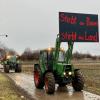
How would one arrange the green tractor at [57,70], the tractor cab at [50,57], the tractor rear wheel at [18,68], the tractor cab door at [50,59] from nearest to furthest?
the green tractor at [57,70], the tractor cab door at [50,59], the tractor cab at [50,57], the tractor rear wheel at [18,68]

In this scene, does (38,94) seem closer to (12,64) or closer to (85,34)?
(85,34)

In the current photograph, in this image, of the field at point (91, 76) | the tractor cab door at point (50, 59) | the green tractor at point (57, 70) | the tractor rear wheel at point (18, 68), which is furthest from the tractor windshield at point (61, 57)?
the tractor rear wheel at point (18, 68)

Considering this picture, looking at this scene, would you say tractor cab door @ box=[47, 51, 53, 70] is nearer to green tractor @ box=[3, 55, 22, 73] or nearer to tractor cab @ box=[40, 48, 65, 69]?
tractor cab @ box=[40, 48, 65, 69]

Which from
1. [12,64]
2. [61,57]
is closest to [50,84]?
[61,57]

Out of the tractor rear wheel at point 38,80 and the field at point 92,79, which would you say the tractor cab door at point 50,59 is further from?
the field at point 92,79

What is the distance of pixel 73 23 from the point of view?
2100 cm

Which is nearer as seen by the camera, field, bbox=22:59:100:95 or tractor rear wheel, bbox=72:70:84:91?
tractor rear wheel, bbox=72:70:84:91

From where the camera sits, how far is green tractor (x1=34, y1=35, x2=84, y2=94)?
20.9 meters

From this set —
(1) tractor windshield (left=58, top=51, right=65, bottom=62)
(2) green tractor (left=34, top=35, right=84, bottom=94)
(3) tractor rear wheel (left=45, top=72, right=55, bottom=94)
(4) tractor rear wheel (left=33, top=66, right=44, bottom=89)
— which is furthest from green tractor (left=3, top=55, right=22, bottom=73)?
(3) tractor rear wheel (left=45, top=72, right=55, bottom=94)

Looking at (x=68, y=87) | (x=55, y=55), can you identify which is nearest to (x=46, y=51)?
(x=55, y=55)

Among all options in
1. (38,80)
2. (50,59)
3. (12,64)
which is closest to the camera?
(50,59)

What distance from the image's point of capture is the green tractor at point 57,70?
2092cm

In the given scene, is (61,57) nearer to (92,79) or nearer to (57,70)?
(57,70)

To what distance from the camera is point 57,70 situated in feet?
71.3
